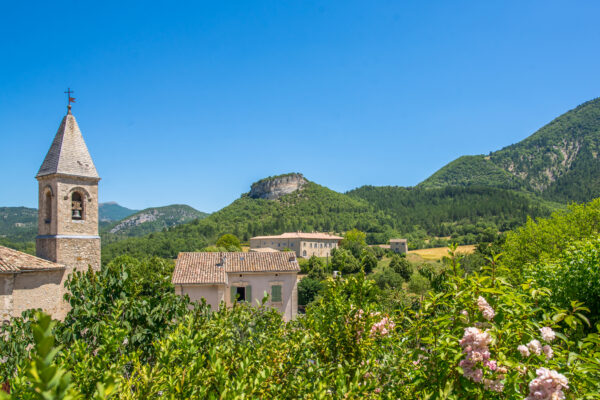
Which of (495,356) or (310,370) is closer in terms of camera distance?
(495,356)

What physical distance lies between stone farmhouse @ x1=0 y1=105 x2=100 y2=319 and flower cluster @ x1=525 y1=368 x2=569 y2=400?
15.1 m

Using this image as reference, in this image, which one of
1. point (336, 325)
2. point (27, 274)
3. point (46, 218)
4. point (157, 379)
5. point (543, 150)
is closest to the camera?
point (157, 379)

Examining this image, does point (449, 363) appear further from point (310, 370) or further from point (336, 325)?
point (336, 325)

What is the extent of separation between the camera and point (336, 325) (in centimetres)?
462

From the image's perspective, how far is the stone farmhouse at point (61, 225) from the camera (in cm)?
1380

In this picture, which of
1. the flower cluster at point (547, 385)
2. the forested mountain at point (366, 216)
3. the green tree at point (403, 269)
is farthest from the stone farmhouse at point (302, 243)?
the flower cluster at point (547, 385)

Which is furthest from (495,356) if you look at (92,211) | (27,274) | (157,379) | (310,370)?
(92,211)

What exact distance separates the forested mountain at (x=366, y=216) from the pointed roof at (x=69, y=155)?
61.1 m

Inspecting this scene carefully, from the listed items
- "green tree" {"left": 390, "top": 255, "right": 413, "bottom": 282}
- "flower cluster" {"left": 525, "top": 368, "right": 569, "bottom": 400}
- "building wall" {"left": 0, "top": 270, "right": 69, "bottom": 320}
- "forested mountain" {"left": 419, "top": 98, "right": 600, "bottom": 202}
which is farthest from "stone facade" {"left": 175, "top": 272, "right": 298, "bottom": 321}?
"forested mountain" {"left": 419, "top": 98, "right": 600, "bottom": 202}

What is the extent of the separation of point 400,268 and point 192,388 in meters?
50.0

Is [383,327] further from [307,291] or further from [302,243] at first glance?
[302,243]

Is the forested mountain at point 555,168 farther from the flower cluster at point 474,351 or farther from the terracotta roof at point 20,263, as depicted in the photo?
the flower cluster at point 474,351

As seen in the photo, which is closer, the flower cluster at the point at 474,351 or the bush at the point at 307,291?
the flower cluster at the point at 474,351

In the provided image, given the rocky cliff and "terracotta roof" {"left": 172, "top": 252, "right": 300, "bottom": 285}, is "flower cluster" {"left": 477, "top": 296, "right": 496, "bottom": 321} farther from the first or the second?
the rocky cliff
